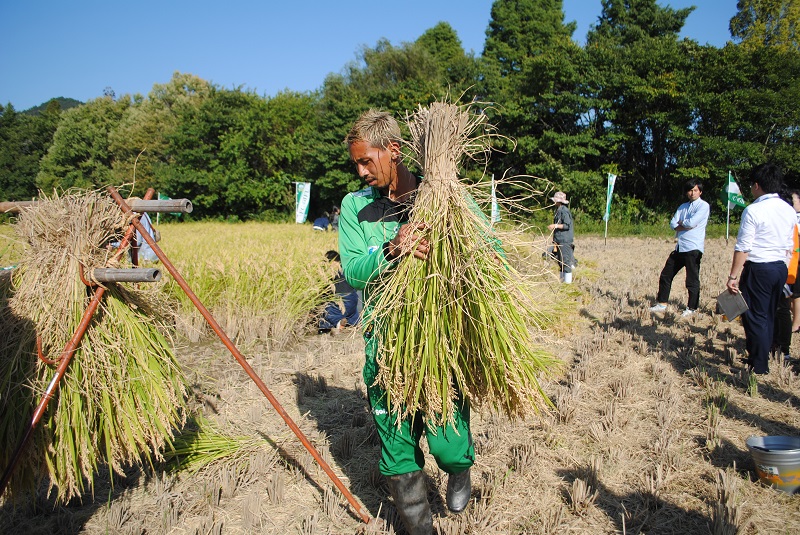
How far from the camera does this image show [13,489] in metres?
2.17

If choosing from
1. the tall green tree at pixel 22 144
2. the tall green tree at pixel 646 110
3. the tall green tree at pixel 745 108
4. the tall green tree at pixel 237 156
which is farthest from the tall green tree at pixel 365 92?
the tall green tree at pixel 22 144

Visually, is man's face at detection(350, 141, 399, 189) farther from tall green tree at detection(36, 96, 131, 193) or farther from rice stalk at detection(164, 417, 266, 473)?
tall green tree at detection(36, 96, 131, 193)

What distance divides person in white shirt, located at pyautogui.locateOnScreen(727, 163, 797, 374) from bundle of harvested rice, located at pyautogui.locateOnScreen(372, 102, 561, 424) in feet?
9.66

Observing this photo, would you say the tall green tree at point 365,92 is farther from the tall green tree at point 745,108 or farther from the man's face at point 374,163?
the man's face at point 374,163

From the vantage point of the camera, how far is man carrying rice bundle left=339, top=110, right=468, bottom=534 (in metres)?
2.03

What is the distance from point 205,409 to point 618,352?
3543 millimetres

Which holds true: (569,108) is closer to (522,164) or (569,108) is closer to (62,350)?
(522,164)

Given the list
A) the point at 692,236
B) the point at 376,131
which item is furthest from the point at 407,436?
the point at 692,236

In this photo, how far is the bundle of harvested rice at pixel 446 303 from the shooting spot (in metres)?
1.89

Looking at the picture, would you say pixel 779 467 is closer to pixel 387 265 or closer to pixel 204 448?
pixel 387 265

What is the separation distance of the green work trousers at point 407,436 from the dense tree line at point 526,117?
9669 mm

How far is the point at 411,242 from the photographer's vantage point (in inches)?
73.2

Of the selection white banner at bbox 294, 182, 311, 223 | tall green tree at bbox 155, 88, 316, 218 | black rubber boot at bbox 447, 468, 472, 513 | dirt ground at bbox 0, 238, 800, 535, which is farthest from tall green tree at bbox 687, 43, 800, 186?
black rubber boot at bbox 447, 468, 472, 513

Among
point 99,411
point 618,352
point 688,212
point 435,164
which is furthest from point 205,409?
point 688,212
